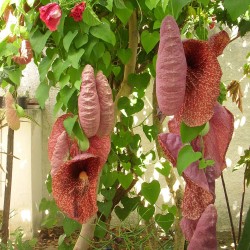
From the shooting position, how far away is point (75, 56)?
1.14 m

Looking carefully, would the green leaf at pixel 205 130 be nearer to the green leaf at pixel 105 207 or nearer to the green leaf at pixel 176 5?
the green leaf at pixel 176 5

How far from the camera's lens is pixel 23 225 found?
3281 mm

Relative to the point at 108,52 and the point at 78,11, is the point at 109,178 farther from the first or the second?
the point at 78,11

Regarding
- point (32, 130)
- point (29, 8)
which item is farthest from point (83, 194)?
point (32, 130)

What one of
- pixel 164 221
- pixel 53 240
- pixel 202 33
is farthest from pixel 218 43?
pixel 53 240

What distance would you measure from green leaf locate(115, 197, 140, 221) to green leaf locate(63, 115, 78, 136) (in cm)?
93

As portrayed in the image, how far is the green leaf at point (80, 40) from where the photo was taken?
1145mm

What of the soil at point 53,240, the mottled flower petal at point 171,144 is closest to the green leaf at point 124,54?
the mottled flower petal at point 171,144

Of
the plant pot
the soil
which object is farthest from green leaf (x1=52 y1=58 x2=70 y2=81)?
the soil

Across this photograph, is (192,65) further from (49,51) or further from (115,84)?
(115,84)

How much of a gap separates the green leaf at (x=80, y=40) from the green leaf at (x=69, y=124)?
0.24 metres

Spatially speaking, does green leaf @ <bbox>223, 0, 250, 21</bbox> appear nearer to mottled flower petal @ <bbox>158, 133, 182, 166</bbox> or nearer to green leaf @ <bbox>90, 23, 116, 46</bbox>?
mottled flower petal @ <bbox>158, 133, 182, 166</bbox>

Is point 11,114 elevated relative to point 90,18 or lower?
lower

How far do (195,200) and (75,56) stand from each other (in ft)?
1.76
